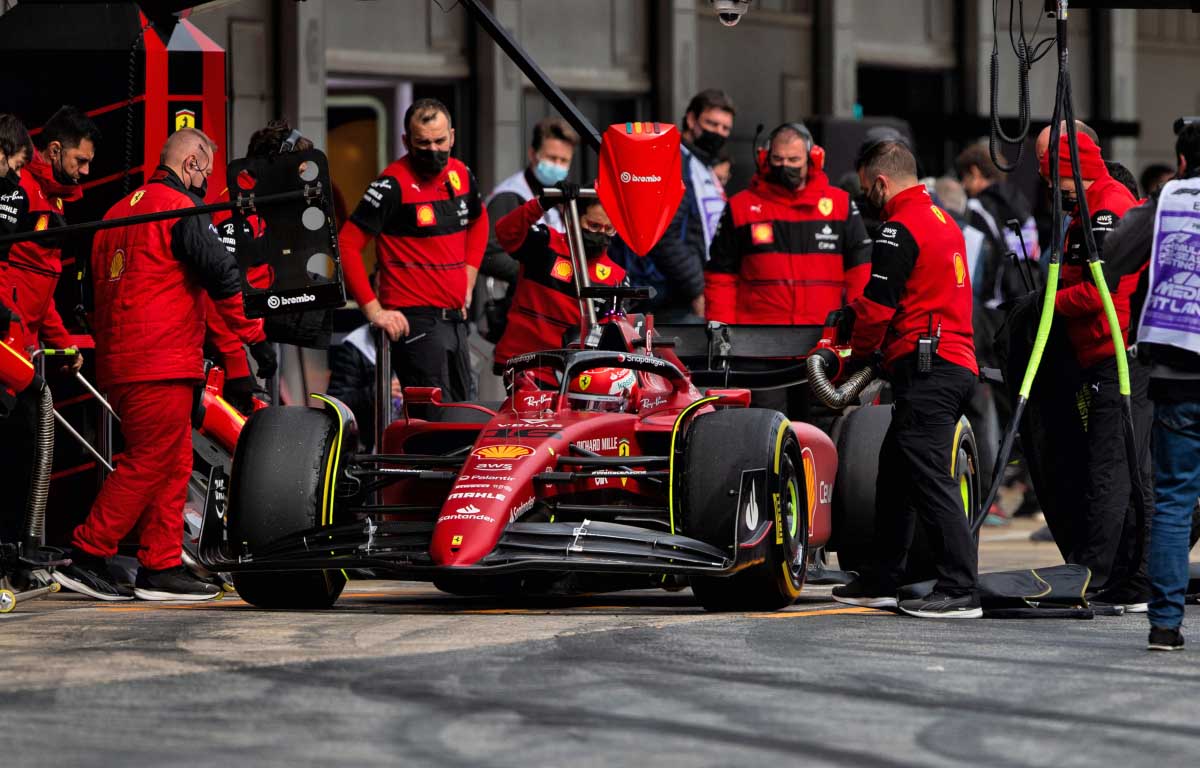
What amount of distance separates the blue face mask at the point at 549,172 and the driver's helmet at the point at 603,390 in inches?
150

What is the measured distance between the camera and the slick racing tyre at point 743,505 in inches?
365

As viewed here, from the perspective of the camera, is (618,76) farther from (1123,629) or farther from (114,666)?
(114,666)

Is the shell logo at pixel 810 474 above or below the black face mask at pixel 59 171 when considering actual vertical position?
below

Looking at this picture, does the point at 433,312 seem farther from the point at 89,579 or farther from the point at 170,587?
the point at 89,579

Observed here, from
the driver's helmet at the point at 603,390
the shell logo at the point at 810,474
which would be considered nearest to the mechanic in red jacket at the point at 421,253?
the driver's helmet at the point at 603,390

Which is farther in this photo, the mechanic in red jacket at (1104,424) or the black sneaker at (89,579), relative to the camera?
the black sneaker at (89,579)

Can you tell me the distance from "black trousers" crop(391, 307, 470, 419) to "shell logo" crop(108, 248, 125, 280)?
6.04 ft

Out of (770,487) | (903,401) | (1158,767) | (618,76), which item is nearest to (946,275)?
(903,401)

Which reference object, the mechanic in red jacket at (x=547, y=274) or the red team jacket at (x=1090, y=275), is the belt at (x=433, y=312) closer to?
the mechanic in red jacket at (x=547, y=274)

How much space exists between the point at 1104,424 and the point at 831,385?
116cm

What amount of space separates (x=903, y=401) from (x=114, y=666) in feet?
11.6

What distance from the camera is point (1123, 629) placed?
8969mm

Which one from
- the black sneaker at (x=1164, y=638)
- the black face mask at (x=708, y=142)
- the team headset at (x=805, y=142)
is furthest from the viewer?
the black face mask at (x=708, y=142)

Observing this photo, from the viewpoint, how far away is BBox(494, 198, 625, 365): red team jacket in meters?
12.2
